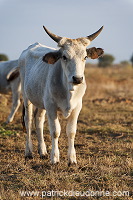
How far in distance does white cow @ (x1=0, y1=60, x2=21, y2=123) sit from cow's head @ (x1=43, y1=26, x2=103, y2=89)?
5311 millimetres

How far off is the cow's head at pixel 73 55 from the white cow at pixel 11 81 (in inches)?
209

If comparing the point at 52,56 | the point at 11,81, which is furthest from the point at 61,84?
the point at 11,81

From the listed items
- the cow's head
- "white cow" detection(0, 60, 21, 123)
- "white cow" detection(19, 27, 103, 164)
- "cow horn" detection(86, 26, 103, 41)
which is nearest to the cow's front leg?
"white cow" detection(19, 27, 103, 164)

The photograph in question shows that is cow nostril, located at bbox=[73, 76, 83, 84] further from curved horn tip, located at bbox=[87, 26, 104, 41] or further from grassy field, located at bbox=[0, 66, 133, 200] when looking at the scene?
grassy field, located at bbox=[0, 66, 133, 200]

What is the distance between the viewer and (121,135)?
8.52 meters

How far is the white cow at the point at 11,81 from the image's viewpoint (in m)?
11.1

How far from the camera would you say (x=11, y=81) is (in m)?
11.4

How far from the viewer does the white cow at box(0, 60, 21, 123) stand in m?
11.1

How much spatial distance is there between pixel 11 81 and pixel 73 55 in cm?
632

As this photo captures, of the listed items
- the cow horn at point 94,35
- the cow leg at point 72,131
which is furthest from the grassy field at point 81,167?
the cow horn at point 94,35

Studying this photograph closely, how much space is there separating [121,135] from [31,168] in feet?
11.1

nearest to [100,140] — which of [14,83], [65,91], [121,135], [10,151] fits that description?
[121,135]

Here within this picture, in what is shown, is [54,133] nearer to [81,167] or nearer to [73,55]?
[81,167]

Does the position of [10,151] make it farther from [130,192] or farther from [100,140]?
[130,192]
